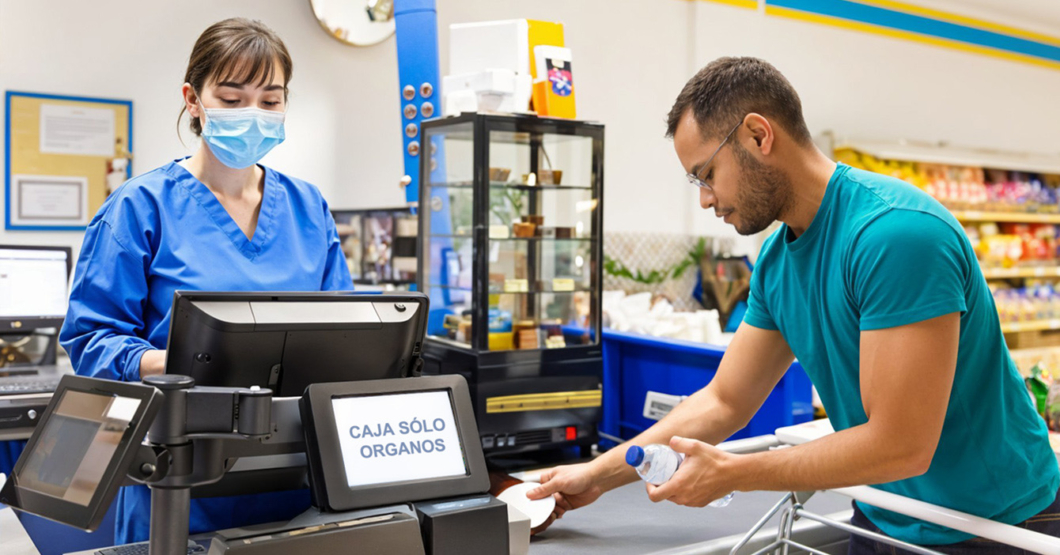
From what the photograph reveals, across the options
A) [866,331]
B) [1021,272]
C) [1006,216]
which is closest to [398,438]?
[866,331]

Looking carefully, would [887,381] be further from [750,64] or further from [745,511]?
[745,511]

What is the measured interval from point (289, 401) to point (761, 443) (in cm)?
143

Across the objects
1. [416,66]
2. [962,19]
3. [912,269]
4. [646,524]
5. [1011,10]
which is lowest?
[646,524]

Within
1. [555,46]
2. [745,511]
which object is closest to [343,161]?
[555,46]

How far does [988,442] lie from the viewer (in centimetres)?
157

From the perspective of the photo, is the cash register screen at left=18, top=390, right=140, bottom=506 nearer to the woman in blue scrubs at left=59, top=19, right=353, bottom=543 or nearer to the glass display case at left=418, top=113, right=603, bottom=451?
the woman in blue scrubs at left=59, top=19, right=353, bottom=543

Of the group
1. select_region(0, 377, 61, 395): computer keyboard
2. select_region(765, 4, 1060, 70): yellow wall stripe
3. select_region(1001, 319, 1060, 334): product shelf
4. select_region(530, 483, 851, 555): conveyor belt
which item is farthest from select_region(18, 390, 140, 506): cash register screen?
select_region(1001, 319, 1060, 334): product shelf

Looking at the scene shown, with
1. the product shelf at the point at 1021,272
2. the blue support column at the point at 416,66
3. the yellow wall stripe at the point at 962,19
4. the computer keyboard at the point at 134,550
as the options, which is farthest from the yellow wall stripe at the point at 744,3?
the computer keyboard at the point at 134,550

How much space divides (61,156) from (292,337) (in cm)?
433

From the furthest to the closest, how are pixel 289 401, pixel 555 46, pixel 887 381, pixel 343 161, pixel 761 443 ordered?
pixel 343 161, pixel 555 46, pixel 761 443, pixel 887 381, pixel 289 401

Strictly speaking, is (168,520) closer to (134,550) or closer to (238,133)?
(134,550)

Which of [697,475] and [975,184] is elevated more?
[975,184]

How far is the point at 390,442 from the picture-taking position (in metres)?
1.30

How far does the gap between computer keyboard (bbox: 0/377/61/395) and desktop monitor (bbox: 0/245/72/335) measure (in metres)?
0.30
